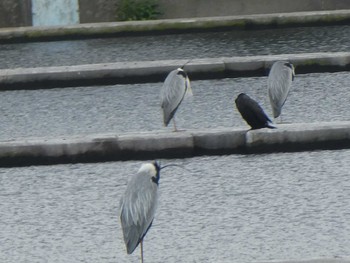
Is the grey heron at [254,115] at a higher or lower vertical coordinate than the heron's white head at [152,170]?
lower

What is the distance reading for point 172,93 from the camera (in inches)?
400

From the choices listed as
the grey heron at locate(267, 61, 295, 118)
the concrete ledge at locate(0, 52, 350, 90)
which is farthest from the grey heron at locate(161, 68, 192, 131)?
the concrete ledge at locate(0, 52, 350, 90)

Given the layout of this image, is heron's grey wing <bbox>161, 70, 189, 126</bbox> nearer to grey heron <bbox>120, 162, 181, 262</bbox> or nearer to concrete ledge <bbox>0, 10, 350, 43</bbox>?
grey heron <bbox>120, 162, 181, 262</bbox>

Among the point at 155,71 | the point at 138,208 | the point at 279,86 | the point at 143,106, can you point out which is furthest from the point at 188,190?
the point at 155,71

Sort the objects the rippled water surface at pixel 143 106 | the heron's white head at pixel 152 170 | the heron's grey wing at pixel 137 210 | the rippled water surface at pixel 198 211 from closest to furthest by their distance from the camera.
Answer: the heron's grey wing at pixel 137 210 < the heron's white head at pixel 152 170 < the rippled water surface at pixel 198 211 < the rippled water surface at pixel 143 106

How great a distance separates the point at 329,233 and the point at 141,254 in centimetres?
129

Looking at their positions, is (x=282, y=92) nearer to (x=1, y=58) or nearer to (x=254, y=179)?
(x=254, y=179)

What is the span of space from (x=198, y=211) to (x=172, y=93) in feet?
7.76

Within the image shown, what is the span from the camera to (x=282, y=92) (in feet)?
33.6

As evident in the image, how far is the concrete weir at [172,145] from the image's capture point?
9641 millimetres

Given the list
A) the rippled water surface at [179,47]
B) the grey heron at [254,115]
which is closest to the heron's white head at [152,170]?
the grey heron at [254,115]

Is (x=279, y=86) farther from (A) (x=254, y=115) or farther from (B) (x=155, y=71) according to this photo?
(B) (x=155, y=71)

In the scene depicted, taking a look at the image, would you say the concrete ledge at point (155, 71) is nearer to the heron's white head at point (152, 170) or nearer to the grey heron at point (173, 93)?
the grey heron at point (173, 93)

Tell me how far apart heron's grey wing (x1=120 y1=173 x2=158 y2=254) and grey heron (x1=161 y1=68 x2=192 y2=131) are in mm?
3437
